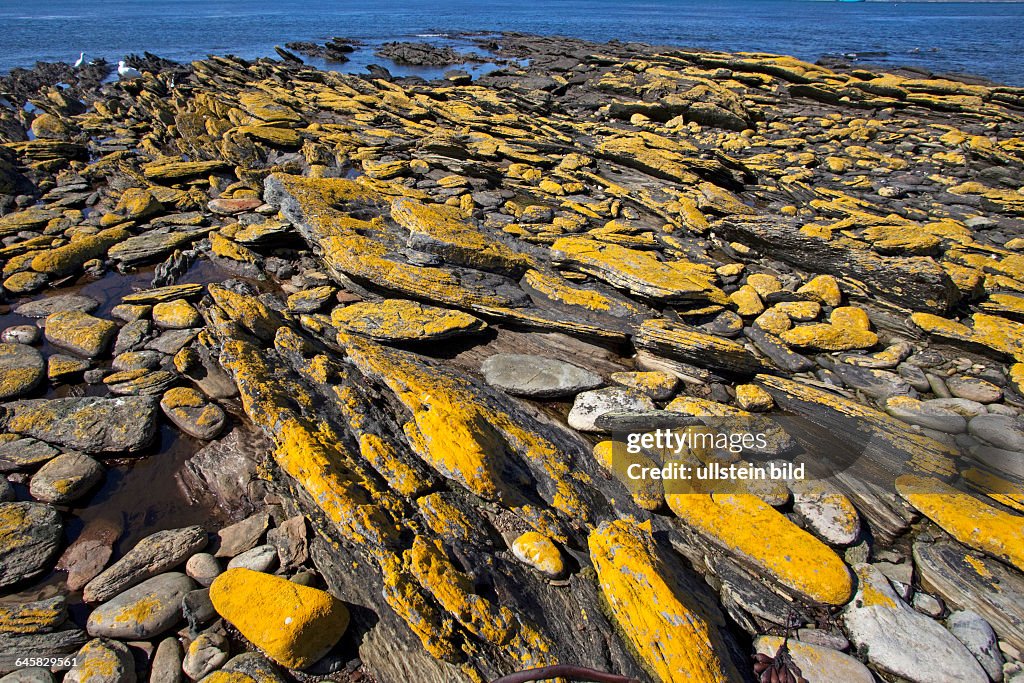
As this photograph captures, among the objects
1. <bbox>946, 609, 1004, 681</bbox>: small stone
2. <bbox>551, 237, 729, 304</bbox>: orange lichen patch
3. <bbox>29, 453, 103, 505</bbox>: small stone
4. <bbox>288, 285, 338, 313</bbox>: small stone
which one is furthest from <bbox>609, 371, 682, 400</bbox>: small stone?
<bbox>29, 453, 103, 505</bbox>: small stone

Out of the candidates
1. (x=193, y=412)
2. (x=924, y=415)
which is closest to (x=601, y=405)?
(x=924, y=415)

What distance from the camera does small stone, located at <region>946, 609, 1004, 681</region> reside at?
452 centimetres

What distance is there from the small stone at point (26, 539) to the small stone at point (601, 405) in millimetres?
6432

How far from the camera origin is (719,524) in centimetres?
546

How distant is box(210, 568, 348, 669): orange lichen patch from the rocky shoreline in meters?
0.03

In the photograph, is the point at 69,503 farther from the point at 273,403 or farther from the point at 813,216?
the point at 813,216

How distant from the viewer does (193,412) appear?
275 inches

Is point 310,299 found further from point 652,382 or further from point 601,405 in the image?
point 652,382

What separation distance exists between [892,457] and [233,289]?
11379 millimetres

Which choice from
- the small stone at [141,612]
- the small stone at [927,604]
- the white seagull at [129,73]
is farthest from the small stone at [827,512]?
the white seagull at [129,73]

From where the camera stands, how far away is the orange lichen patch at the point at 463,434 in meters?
5.67

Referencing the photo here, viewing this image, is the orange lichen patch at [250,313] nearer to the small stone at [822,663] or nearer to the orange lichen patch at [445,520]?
the orange lichen patch at [445,520]

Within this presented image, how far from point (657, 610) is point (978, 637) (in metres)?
3.33

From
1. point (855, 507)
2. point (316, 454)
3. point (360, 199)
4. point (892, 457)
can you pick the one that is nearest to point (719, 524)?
point (855, 507)
